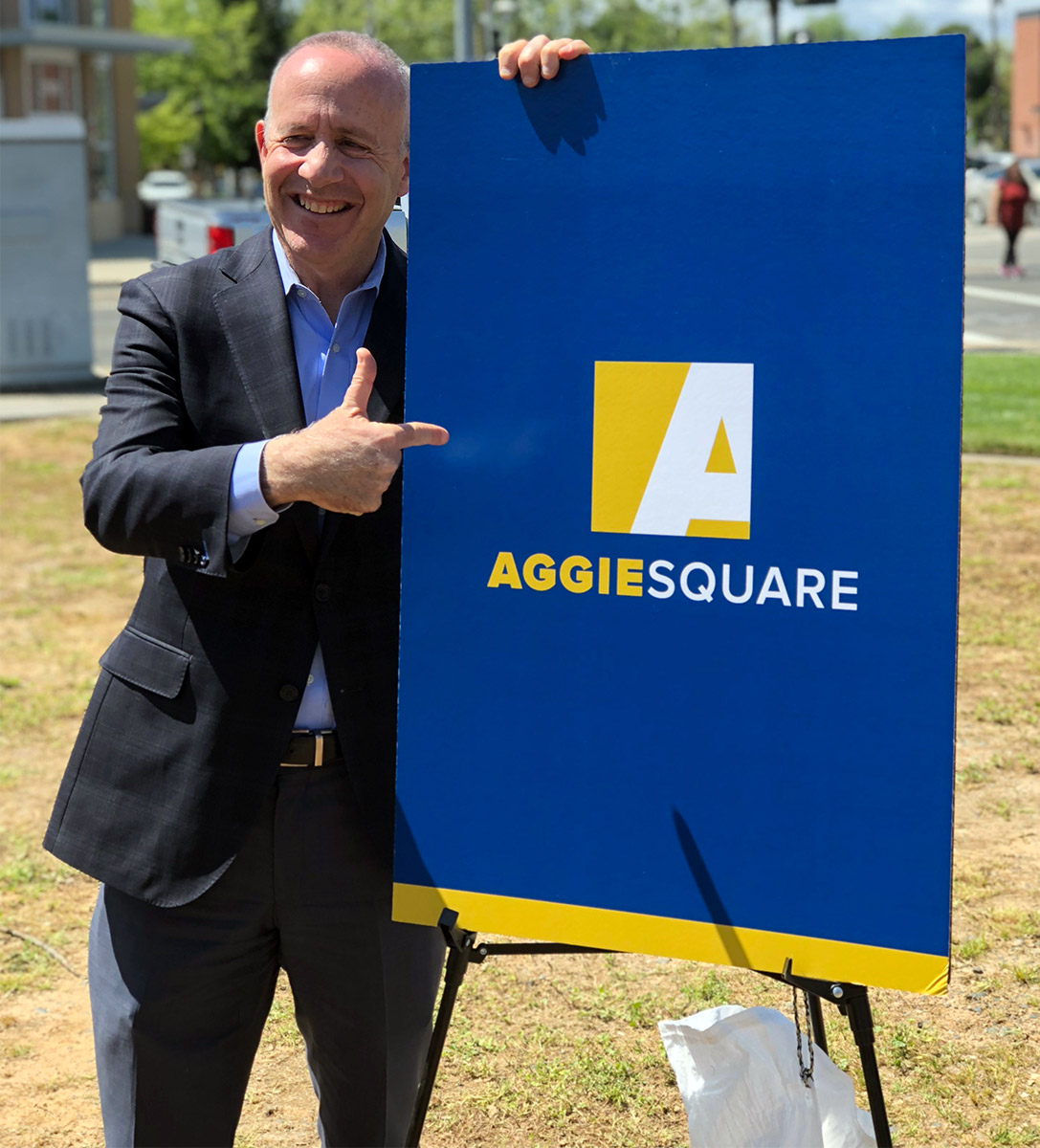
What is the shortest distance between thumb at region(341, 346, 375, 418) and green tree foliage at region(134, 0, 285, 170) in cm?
5142

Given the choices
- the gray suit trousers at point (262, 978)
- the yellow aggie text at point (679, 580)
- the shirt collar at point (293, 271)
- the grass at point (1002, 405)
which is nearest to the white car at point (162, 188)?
the grass at point (1002, 405)

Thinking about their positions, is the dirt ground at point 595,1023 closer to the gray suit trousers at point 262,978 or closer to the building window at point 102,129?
the gray suit trousers at point 262,978

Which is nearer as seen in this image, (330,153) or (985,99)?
(330,153)

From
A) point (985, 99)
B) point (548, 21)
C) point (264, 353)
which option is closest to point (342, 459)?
point (264, 353)

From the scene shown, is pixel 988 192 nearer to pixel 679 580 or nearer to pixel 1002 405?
pixel 1002 405

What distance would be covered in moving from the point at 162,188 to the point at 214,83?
11.5 m

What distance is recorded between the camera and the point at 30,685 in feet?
21.0

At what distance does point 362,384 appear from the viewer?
2027 millimetres

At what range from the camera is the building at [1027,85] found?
67.7 m

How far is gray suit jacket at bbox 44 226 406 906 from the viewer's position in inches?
89.0

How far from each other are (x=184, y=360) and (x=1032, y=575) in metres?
6.09

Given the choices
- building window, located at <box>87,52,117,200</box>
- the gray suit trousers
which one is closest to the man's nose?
the gray suit trousers

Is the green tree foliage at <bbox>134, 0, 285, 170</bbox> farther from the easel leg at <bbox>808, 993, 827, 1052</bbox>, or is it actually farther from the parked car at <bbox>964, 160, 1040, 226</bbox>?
the easel leg at <bbox>808, 993, 827, 1052</bbox>

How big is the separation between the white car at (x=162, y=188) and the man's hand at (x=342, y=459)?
4191 centimetres
